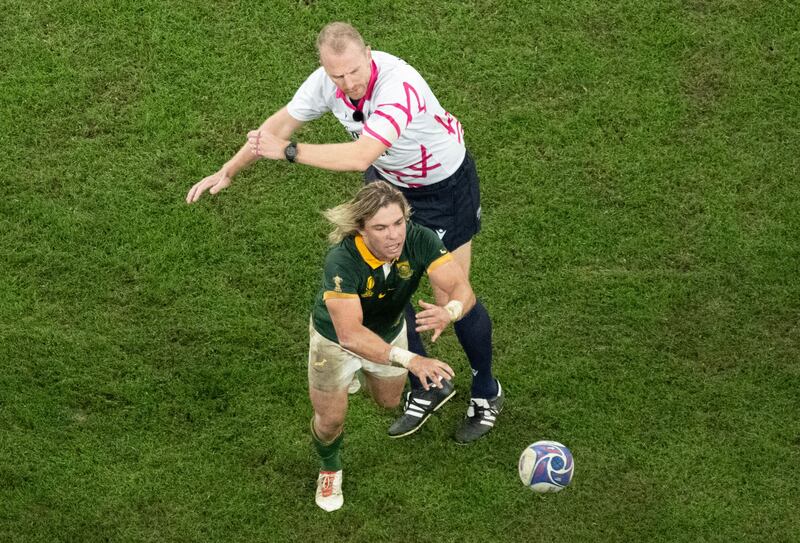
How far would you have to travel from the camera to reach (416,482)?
30.6 feet

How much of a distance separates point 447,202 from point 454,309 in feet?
4.03

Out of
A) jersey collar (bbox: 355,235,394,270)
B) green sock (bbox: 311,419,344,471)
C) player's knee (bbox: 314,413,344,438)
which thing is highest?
jersey collar (bbox: 355,235,394,270)

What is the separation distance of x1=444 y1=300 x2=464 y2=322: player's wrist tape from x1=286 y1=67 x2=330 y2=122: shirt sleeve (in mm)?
1851

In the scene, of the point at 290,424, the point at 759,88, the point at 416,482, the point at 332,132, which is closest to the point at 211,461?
the point at 290,424

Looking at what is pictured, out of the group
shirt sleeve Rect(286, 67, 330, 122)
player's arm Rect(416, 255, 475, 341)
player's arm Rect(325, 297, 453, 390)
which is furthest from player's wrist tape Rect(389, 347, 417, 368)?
shirt sleeve Rect(286, 67, 330, 122)

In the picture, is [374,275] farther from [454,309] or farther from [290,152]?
[290,152]

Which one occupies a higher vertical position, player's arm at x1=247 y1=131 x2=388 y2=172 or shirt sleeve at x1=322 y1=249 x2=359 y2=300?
player's arm at x1=247 y1=131 x2=388 y2=172

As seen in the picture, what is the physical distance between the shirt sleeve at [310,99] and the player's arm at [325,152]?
0.95 meters

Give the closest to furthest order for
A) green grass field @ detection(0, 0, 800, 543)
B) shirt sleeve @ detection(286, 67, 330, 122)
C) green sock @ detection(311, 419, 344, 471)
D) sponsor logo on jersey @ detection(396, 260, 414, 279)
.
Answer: sponsor logo on jersey @ detection(396, 260, 414, 279) < shirt sleeve @ detection(286, 67, 330, 122) < green sock @ detection(311, 419, 344, 471) < green grass field @ detection(0, 0, 800, 543)


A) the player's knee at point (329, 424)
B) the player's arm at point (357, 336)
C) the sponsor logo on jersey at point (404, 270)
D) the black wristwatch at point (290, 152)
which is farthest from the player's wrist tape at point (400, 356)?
the black wristwatch at point (290, 152)

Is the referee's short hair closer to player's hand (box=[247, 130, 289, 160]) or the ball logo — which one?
player's hand (box=[247, 130, 289, 160])

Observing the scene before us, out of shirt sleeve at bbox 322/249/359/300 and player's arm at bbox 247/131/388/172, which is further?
shirt sleeve at bbox 322/249/359/300

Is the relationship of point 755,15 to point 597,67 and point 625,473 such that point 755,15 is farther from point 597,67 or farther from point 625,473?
point 625,473

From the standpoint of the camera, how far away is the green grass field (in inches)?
362
